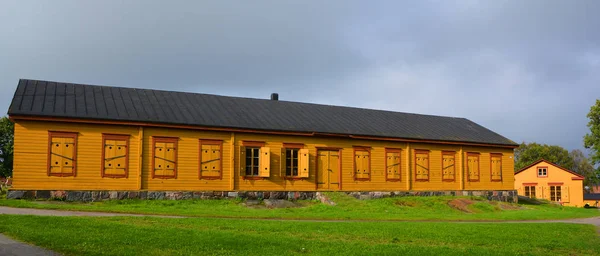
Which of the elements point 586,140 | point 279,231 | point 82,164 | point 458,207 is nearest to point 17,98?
point 82,164

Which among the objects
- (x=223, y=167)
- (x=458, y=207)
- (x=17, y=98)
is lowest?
(x=458, y=207)

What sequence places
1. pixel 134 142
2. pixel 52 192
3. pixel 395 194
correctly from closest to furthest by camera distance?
pixel 52 192 → pixel 134 142 → pixel 395 194

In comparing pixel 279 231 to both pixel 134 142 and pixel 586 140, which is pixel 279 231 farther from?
pixel 586 140

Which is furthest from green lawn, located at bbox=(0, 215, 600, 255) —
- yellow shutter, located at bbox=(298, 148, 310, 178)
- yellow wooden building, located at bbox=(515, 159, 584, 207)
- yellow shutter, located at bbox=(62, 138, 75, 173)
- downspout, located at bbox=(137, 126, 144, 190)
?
yellow wooden building, located at bbox=(515, 159, 584, 207)

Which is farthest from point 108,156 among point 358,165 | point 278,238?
point 278,238

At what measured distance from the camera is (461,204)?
2995 centimetres

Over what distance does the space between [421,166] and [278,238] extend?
23150mm

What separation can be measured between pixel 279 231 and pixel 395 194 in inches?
758

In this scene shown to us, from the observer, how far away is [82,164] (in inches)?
1033

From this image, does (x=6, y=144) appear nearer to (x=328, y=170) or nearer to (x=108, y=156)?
(x=108, y=156)

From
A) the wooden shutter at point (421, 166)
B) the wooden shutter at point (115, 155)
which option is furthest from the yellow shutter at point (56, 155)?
the wooden shutter at point (421, 166)

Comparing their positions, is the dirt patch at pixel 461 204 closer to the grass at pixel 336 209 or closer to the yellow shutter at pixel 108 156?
the grass at pixel 336 209

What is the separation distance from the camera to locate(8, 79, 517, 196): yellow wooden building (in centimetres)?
2595

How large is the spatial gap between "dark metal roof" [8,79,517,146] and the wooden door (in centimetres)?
138
